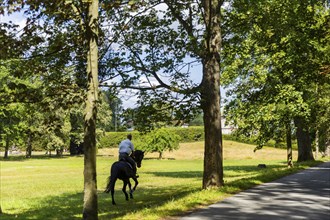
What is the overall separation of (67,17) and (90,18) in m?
0.65

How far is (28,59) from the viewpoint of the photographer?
37.3 feet

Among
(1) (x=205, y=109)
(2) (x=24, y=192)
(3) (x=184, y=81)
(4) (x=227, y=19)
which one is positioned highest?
(4) (x=227, y=19)

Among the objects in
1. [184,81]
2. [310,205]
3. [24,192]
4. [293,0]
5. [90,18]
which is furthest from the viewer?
[24,192]

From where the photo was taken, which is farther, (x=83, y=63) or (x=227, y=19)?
(x=227, y=19)

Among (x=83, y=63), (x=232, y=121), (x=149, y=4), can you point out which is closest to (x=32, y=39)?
(x=83, y=63)

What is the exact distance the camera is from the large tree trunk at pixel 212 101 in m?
16.6

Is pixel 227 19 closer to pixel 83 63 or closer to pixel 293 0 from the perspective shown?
pixel 293 0

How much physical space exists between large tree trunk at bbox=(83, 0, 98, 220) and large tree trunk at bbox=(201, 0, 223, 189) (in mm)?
7068

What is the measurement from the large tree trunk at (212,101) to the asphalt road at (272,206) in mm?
1699

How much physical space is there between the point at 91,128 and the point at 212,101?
765 centimetres

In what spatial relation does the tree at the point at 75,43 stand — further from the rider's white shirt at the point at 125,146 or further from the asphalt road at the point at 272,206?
the rider's white shirt at the point at 125,146

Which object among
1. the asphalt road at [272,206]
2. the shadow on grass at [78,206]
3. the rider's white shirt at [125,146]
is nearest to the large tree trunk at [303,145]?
the shadow on grass at [78,206]

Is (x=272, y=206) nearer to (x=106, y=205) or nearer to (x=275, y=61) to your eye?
(x=106, y=205)

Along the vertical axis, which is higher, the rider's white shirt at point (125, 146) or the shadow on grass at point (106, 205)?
the rider's white shirt at point (125, 146)
